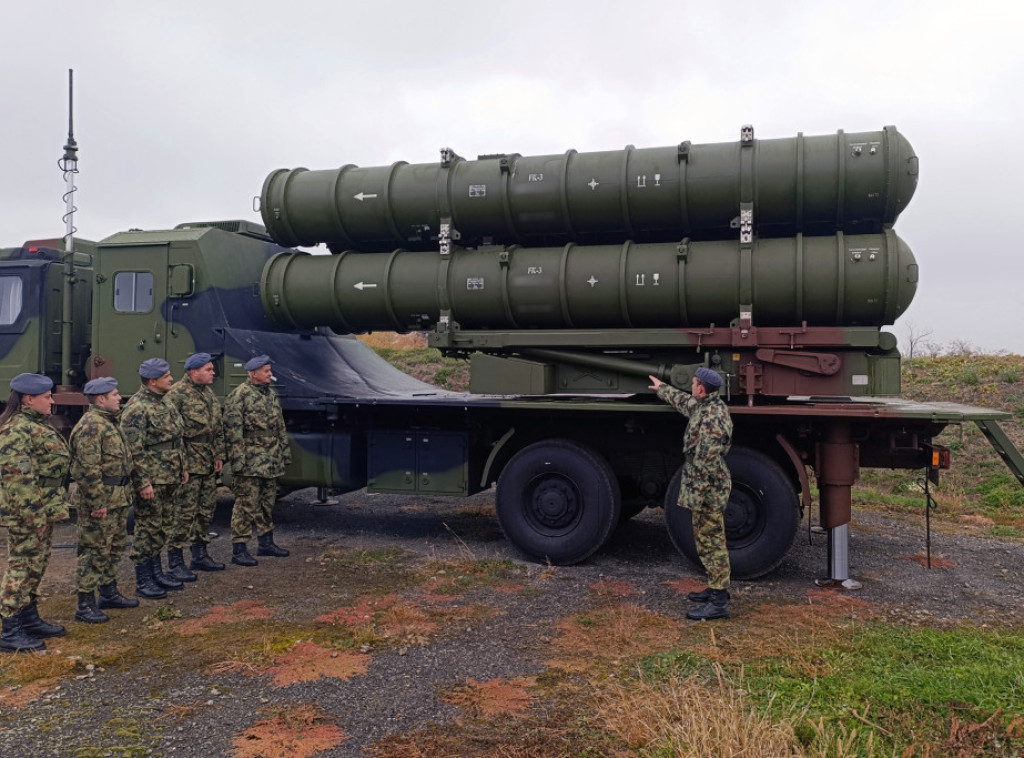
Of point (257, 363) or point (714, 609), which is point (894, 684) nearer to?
point (714, 609)

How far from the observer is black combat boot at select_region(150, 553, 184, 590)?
237 inches

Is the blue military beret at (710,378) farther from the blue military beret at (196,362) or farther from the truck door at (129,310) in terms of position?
the truck door at (129,310)

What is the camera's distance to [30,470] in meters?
4.82

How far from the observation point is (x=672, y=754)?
3158 mm

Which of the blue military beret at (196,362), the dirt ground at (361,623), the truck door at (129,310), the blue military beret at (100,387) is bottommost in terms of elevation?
the dirt ground at (361,623)

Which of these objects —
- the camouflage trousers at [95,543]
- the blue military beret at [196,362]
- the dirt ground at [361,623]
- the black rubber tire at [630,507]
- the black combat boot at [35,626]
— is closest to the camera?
the dirt ground at [361,623]

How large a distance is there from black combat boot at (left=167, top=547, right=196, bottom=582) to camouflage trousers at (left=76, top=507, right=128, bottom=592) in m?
0.81

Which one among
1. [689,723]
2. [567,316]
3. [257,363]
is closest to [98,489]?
[257,363]

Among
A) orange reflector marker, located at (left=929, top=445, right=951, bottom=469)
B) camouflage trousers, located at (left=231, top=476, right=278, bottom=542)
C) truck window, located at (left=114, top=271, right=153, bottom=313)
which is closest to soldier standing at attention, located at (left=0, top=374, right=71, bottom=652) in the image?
camouflage trousers, located at (left=231, top=476, right=278, bottom=542)

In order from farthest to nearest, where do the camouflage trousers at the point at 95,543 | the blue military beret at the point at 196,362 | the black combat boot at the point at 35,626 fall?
1. the blue military beret at the point at 196,362
2. the camouflage trousers at the point at 95,543
3. the black combat boot at the point at 35,626

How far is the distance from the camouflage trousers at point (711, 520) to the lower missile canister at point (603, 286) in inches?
66.9

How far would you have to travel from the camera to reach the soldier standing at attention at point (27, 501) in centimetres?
479

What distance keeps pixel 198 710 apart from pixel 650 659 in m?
2.52

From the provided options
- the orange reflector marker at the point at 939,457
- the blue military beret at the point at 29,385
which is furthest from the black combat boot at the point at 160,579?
the orange reflector marker at the point at 939,457
